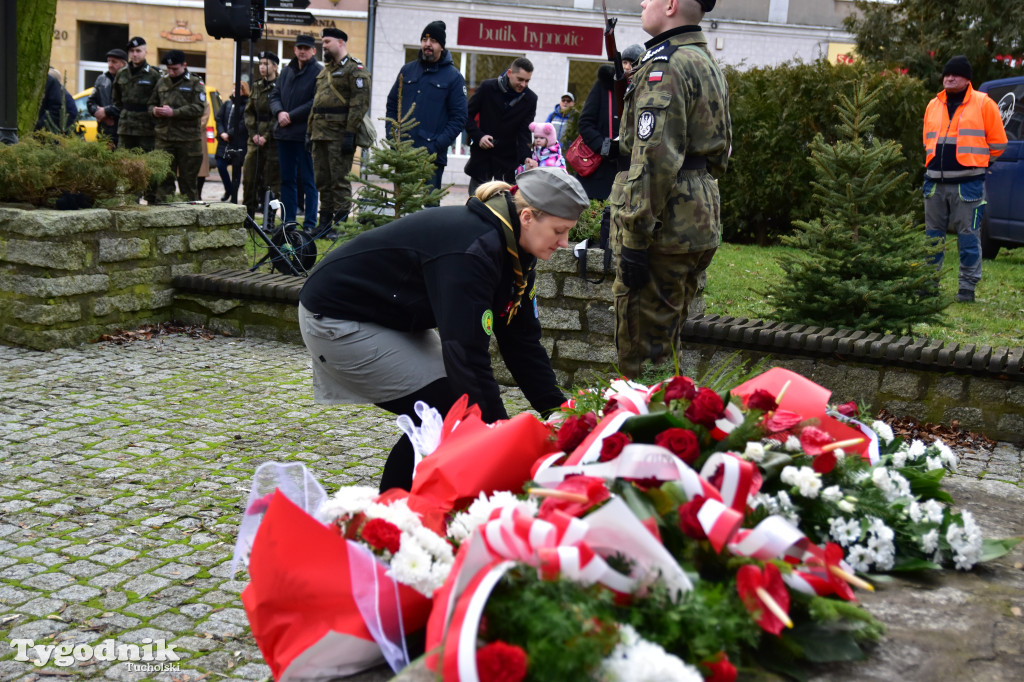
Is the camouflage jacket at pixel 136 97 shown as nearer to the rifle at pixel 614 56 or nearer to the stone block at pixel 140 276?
the stone block at pixel 140 276

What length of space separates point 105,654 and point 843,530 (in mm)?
2253

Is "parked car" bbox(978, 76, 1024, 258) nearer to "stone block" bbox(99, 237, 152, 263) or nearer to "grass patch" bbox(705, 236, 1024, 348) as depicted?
"grass patch" bbox(705, 236, 1024, 348)

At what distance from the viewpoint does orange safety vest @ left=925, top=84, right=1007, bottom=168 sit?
903 cm

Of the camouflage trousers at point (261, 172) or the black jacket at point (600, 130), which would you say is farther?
the camouflage trousers at point (261, 172)

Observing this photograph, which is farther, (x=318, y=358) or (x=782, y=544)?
(x=318, y=358)

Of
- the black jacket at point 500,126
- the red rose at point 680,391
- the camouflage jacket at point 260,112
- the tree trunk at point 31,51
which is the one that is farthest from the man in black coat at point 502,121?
the red rose at point 680,391

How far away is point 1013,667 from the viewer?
1.78m

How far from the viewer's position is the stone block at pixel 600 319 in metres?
6.45

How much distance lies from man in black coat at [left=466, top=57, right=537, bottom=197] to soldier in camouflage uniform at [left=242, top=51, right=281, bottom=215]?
2.56m

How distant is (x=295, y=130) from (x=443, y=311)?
8.30 m

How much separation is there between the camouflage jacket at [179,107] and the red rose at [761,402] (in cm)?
1105

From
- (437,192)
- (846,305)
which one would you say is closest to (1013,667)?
(846,305)

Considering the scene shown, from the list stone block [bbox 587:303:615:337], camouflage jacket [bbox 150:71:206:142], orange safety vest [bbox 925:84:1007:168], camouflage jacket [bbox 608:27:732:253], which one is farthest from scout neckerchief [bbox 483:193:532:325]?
camouflage jacket [bbox 150:71:206:142]

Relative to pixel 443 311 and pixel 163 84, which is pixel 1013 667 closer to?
pixel 443 311
